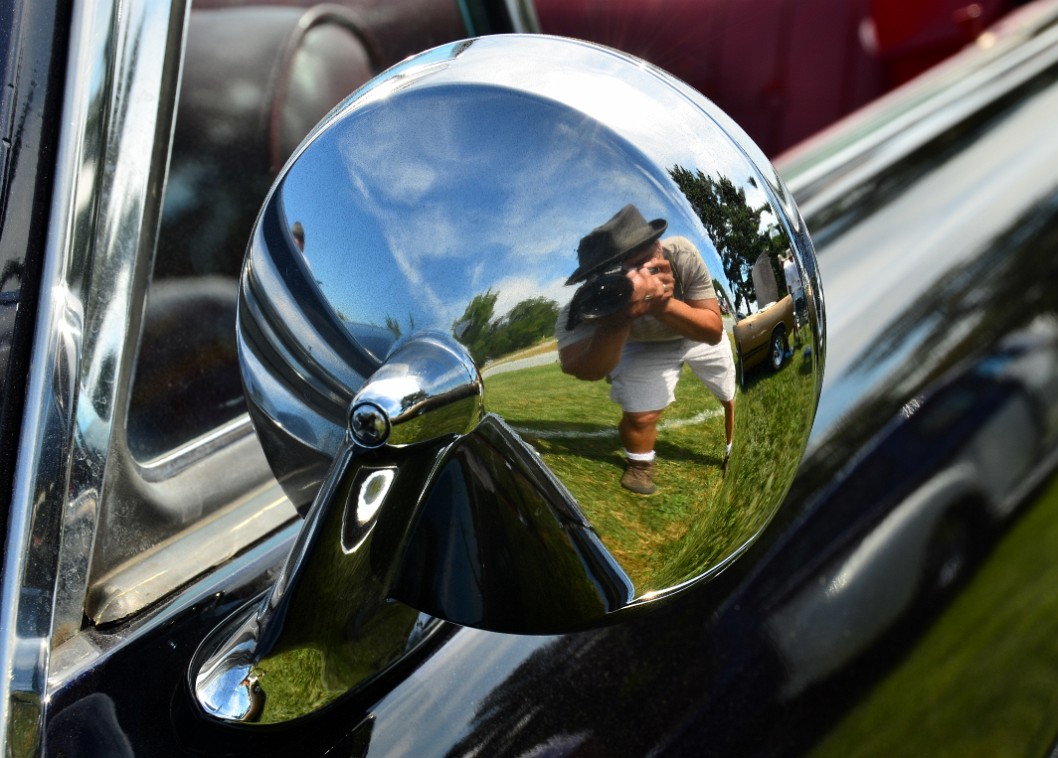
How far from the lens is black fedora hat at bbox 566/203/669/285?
2.28ft

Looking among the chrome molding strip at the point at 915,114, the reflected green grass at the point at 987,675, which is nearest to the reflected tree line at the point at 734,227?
the reflected green grass at the point at 987,675

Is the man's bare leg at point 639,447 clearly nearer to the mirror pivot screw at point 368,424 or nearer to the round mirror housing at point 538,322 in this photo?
the round mirror housing at point 538,322

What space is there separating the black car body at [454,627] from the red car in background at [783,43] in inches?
12.9

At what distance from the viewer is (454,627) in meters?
0.97

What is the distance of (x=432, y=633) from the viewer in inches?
37.5

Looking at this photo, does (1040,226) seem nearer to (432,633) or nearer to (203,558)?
(432,633)

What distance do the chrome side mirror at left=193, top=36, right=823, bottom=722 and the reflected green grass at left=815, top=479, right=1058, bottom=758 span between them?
0.49 m

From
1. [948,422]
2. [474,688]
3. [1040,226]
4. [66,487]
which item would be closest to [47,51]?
[66,487]

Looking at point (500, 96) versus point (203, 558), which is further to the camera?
point (203, 558)

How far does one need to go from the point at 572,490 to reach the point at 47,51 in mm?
508

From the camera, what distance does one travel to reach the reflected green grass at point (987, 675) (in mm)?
1211

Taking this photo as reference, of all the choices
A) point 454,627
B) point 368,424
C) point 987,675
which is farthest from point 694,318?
point 987,675

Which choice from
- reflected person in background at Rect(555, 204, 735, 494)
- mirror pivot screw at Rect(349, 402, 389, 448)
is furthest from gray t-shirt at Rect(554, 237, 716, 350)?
mirror pivot screw at Rect(349, 402, 389, 448)

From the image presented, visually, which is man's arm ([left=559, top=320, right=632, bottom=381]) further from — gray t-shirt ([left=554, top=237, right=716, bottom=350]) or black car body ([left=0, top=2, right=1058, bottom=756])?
black car body ([left=0, top=2, right=1058, bottom=756])
